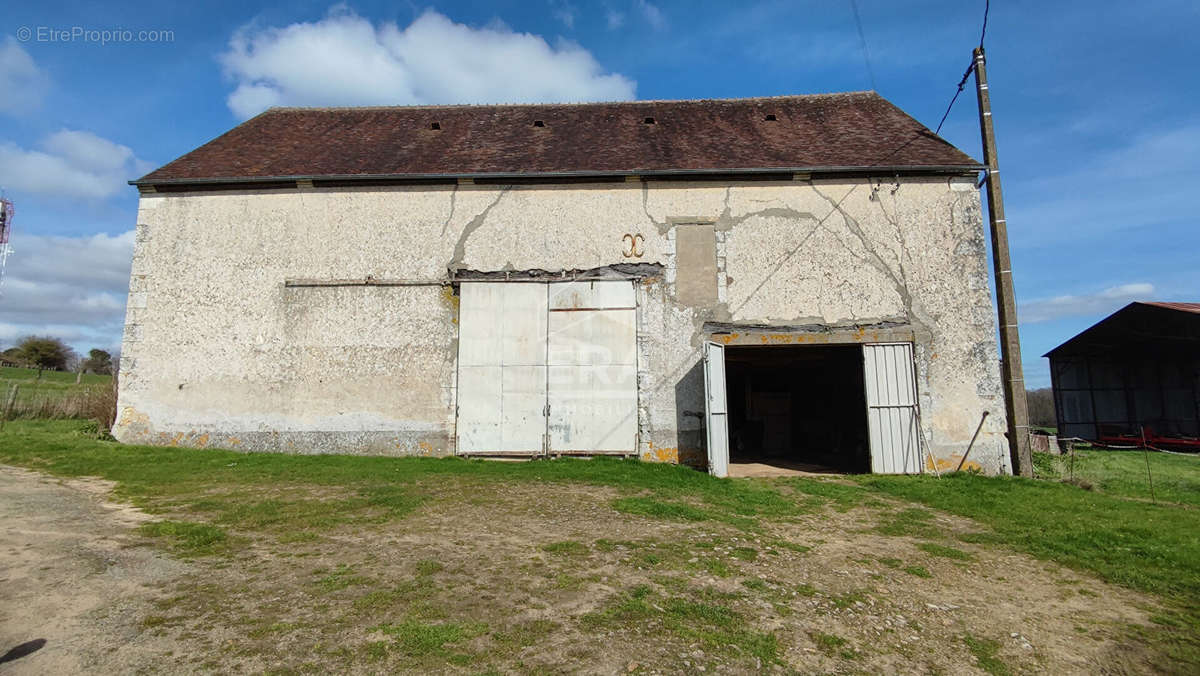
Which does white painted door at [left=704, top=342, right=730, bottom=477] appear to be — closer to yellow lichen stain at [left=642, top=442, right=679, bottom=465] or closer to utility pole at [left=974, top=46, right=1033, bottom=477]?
yellow lichen stain at [left=642, top=442, right=679, bottom=465]

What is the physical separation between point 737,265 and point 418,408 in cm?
611

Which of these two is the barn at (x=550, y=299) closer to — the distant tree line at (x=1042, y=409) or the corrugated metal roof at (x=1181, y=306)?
the corrugated metal roof at (x=1181, y=306)

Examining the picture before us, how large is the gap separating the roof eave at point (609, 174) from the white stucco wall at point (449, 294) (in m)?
0.22

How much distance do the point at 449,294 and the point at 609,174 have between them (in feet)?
11.9

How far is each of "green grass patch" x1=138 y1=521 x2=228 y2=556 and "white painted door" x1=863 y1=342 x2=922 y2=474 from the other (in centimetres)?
901

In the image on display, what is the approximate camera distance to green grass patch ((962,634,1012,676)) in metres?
3.01

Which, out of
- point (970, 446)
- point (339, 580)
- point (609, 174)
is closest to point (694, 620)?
point (339, 580)

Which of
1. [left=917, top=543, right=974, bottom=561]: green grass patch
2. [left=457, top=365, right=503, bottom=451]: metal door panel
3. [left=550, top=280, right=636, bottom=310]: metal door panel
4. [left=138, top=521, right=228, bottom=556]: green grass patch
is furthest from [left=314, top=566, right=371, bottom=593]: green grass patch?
[left=550, top=280, right=636, bottom=310]: metal door panel

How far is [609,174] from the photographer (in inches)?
411

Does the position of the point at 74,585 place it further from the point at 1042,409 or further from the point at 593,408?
the point at 1042,409

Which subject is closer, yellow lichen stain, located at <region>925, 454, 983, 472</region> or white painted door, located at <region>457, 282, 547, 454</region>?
yellow lichen stain, located at <region>925, 454, 983, 472</region>

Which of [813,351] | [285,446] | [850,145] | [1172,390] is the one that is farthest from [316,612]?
[1172,390]

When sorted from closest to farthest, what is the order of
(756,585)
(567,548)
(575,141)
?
(756,585), (567,548), (575,141)

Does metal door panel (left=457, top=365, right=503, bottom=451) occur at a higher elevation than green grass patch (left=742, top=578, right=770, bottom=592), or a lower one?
higher
